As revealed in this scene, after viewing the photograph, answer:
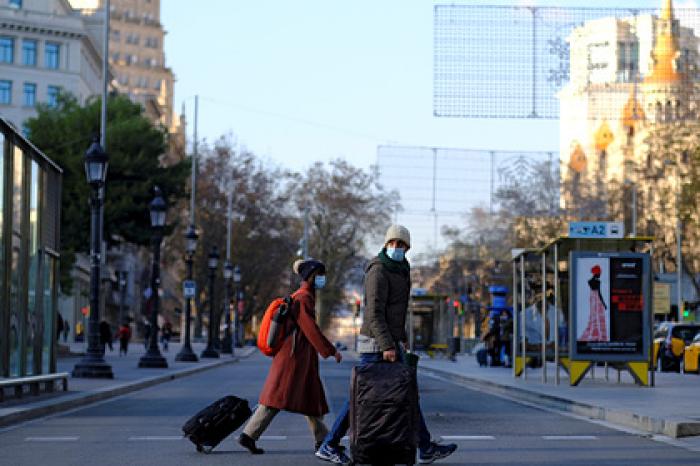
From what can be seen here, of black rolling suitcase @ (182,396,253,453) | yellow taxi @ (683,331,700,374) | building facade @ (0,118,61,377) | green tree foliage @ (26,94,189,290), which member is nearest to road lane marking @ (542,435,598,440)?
black rolling suitcase @ (182,396,253,453)

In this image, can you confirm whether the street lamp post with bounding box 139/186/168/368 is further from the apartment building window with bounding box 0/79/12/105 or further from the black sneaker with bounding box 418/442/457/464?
the apartment building window with bounding box 0/79/12/105

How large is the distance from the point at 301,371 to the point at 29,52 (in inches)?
3647

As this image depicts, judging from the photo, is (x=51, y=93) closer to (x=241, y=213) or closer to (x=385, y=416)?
(x=241, y=213)

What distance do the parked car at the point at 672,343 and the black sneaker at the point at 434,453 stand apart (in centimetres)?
3459

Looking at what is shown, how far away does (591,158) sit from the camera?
141500 millimetres

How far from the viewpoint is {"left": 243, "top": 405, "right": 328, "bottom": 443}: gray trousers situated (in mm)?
14414

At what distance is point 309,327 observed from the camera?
46.8ft

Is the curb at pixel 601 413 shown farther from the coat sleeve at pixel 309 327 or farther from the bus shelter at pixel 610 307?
the coat sleeve at pixel 309 327

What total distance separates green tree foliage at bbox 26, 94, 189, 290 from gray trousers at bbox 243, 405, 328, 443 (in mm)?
49953

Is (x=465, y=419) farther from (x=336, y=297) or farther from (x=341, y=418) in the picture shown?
(x=336, y=297)

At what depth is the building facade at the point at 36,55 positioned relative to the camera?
335 ft

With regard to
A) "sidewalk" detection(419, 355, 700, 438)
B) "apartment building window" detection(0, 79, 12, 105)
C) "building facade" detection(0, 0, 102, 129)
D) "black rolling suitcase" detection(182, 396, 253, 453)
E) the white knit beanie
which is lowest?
"sidewalk" detection(419, 355, 700, 438)

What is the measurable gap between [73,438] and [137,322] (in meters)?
116

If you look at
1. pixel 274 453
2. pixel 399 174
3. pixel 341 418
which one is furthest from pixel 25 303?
pixel 399 174
